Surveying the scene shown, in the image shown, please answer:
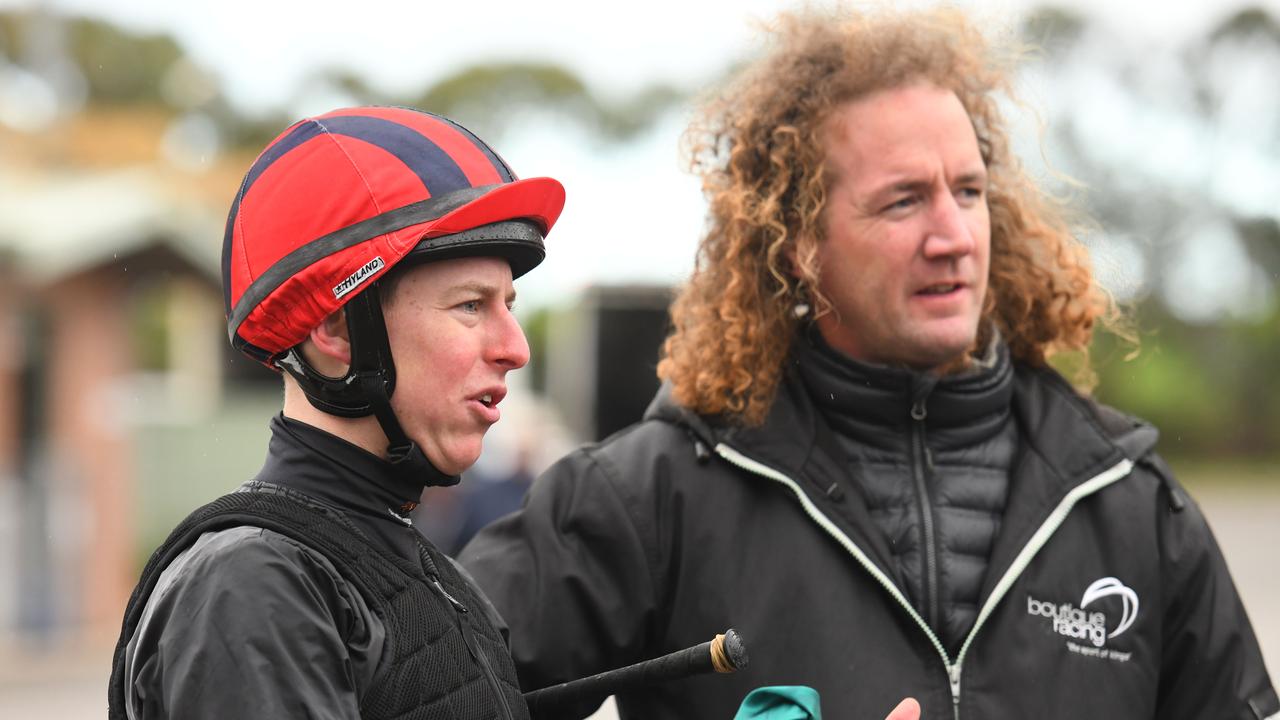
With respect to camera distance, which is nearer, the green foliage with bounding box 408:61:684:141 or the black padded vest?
the black padded vest

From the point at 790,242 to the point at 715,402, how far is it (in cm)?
40

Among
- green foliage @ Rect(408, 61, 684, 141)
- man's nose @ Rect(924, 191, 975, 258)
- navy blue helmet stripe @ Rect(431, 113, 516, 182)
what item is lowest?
man's nose @ Rect(924, 191, 975, 258)

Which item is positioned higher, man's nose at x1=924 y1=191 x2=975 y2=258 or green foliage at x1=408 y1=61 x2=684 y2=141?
green foliage at x1=408 y1=61 x2=684 y2=141

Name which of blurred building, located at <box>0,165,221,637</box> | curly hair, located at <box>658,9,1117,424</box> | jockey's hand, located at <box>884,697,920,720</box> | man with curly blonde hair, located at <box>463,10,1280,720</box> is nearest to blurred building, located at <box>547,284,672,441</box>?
blurred building, located at <box>0,165,221,637</box>

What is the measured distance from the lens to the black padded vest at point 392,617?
6.00 ft

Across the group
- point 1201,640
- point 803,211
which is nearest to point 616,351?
point 803,211

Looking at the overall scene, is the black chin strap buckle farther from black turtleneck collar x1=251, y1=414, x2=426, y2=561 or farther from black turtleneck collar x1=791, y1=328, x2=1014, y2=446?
black turtleneck collar x1=791, y1=328, x2=1014, y2=446

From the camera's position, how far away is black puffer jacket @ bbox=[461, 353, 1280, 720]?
2670 millimetres

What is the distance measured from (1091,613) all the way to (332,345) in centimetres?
160

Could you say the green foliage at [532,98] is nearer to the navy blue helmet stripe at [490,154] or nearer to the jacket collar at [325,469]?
the navy blue helmet stripe at [490,154]

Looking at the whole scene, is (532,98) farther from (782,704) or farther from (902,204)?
(782,704)

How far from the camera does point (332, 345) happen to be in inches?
79.0

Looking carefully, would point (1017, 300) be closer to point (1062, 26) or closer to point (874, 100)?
point (874, 100)

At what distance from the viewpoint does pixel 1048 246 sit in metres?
3.27
